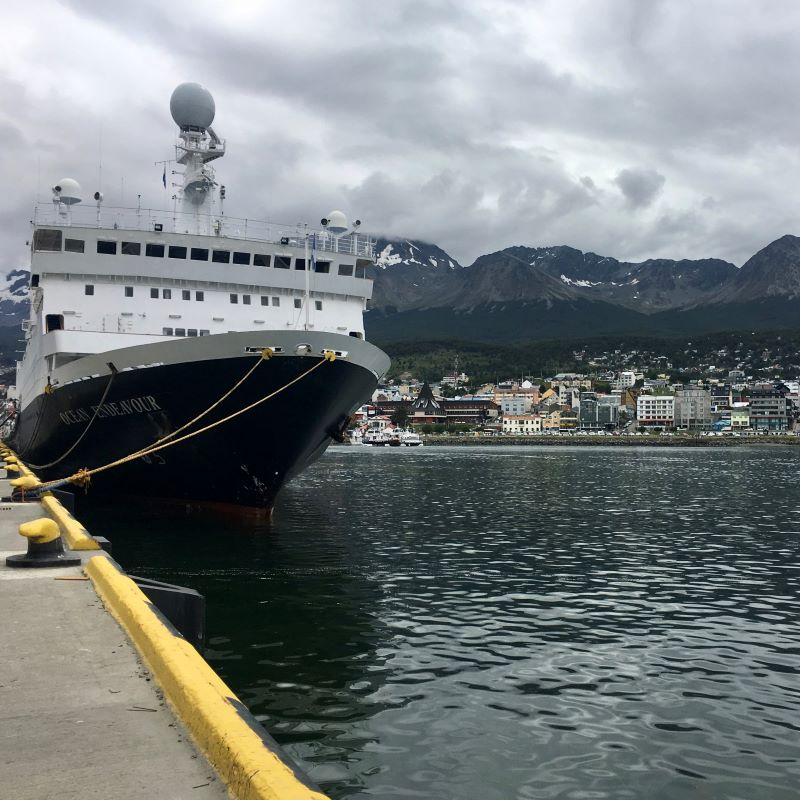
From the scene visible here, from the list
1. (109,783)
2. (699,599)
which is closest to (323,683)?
(109,783)

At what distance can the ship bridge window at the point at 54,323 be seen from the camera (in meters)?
25.7

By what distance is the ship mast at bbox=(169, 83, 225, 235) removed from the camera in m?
34.1

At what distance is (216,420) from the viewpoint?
21.6m

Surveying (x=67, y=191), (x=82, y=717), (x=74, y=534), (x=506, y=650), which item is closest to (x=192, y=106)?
(x=67, y=191)

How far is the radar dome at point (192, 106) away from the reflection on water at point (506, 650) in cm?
1853

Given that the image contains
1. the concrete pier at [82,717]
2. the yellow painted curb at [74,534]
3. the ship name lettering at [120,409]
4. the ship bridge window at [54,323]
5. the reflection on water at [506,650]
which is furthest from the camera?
the ship bridge window at [54,323]

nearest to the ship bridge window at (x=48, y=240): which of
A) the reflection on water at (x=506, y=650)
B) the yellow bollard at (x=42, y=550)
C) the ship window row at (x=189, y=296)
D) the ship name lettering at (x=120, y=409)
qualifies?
the ship window row at (x=189, y=296)

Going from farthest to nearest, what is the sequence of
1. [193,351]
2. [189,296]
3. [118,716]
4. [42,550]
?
[189,296]
[193,351]
[42,550]
[118,716]

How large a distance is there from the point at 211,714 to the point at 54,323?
78.4ft

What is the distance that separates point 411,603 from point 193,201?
82.9ft

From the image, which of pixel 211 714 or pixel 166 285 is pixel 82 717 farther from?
pixel 166 285

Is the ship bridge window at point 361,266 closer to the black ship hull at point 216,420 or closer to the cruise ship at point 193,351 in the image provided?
the cruise ship at point 193,351

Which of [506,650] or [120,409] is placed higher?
[120,409]

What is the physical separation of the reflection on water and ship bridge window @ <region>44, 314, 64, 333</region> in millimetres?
6392
